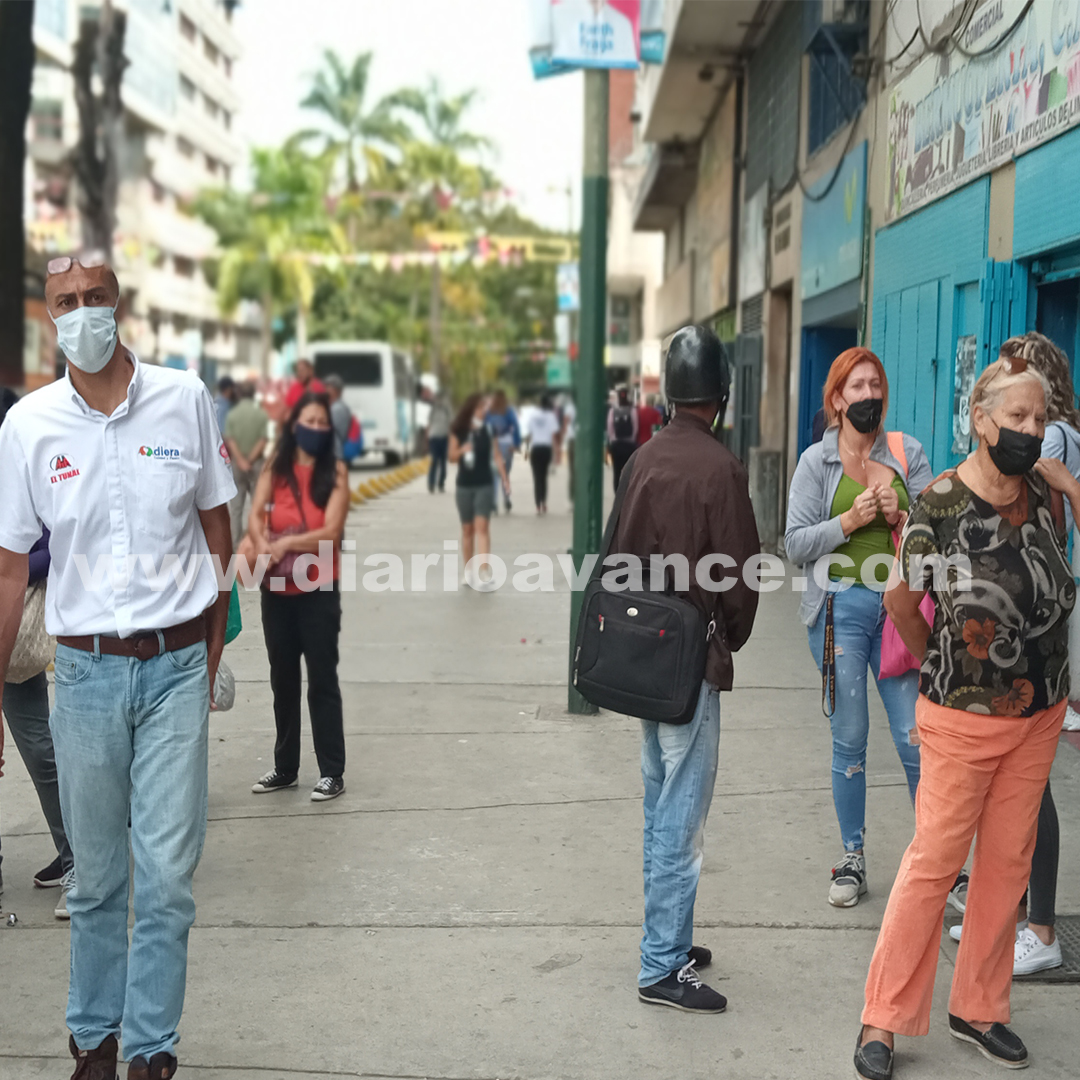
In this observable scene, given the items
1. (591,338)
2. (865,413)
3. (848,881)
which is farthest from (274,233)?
(848,881)

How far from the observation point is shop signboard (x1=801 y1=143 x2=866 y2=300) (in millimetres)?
11938

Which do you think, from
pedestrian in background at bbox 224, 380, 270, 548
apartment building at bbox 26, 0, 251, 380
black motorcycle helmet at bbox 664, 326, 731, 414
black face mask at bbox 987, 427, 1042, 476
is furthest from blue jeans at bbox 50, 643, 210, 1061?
apartment building at bbox 26, 0, 251, 380

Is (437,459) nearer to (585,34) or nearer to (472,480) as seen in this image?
(472,480)

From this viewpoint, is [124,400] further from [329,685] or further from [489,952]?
[329,685]

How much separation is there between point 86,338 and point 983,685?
2.35m

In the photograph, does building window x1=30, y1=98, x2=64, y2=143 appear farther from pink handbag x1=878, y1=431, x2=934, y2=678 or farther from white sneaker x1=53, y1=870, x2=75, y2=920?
pink handbag x1=878, y1=431, x2=934, y2=678

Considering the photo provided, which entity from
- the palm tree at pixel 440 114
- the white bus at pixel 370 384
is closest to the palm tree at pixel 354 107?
the palm tree at pixel 440 114

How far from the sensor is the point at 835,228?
42.3 feet

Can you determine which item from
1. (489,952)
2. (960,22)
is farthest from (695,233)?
(489,952)

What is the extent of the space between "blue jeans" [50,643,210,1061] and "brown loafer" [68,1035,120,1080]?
0.8 inches

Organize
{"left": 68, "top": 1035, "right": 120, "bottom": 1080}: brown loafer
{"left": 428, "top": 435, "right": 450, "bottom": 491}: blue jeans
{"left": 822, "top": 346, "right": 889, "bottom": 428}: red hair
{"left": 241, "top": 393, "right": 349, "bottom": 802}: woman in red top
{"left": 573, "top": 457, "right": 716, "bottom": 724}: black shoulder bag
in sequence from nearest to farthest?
{"left": 68, "top": 1035, "right": 120, "bottom": 1080}: brown loafer → {"left": 573, "top": 457, "right": 716, "bottom": 724}: black shoulder bag → {"left": 822, "top": 346, "right": 889, "bottom": 428}: red hair → {"left": 241, "top": 393, "right": 349, "bottom": 802}: woman in red top → {"left": 428, "top": 435, "right": 450, "bottom": 491}: blue jeans

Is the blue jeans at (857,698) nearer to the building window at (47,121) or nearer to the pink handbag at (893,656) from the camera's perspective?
the pink handbag at (893,656)

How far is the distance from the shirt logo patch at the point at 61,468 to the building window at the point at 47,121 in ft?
219

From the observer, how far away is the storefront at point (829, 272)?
12.0 m
